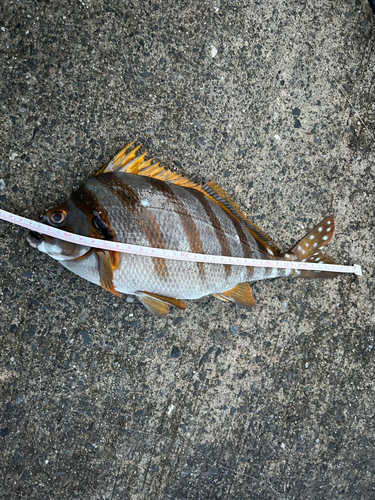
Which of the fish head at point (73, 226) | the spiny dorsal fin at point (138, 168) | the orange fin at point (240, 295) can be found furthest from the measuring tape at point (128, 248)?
the spiny dorsal fin at point (138, 168)

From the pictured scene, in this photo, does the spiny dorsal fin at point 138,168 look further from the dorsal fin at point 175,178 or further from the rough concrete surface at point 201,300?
the rough concrete surface at point 201,300

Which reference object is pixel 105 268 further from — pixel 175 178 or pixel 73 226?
pixel 175 178

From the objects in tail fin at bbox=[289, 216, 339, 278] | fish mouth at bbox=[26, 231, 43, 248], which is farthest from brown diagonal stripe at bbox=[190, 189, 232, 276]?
fish mouth at bbox=[26, 231, 43, 248]

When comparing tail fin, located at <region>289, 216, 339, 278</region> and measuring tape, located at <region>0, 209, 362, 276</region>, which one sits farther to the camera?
tail fin, located at <region>289, 216, 339, 278</region>

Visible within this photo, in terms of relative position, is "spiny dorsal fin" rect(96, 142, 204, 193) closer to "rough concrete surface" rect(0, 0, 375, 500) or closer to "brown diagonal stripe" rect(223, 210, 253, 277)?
"rough concrete surface" rect(0, 0, 375, 500)

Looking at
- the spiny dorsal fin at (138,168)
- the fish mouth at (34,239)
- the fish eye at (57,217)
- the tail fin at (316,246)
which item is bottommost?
the tail fin at (316,246)

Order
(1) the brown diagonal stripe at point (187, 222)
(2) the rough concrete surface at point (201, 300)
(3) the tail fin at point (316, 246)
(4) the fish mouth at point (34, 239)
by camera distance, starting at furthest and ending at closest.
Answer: (3) the tail fin at point (316, 246)
(2) the rough concrete surface at point (201, 300)
(1) the brown diagonal stripe at point (187, 222)
(4) the fish mouth at point (34, 239)
